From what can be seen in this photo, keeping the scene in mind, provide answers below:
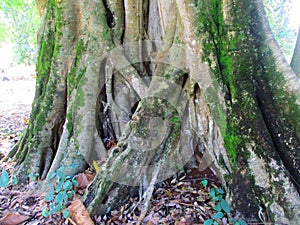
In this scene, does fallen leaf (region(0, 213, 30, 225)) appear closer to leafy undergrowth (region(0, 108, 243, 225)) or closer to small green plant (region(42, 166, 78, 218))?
leafy undergrowth (region(0, 108, 243, 225))

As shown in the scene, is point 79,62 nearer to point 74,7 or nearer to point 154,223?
point 74,7

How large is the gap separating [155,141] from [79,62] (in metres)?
1.37

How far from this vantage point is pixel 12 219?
7.34ft

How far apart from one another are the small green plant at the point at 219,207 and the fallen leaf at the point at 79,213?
100cm

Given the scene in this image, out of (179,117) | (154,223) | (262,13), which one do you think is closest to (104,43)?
(179,117)

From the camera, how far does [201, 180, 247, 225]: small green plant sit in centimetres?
193

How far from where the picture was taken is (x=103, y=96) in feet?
9.72

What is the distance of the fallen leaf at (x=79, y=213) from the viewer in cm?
207

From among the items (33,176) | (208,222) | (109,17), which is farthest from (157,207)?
(109,17)

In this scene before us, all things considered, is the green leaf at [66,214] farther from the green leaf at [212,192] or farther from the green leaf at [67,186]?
the green leaf at [212,192]

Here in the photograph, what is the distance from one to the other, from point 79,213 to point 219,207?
123cm

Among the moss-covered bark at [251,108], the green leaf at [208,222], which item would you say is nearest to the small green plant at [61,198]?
the green leaf at [208,222]

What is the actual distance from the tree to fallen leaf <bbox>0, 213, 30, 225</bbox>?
0.64 m

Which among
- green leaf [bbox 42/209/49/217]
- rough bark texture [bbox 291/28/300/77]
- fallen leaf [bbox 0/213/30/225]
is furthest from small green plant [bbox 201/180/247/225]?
fallen leaf [bbox 0/213/30/225]
